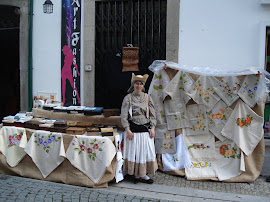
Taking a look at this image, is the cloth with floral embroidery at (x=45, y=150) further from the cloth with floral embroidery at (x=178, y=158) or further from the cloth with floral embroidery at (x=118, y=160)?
the cloth with floral embroidery at (x=178, y=158)

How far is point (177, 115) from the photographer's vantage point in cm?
498

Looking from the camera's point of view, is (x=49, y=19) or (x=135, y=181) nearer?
(x=135, y=181)

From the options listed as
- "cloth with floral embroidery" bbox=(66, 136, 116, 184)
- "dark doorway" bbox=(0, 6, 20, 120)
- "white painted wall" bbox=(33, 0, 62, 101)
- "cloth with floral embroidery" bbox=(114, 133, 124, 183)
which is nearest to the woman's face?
"cloth with floral embroidery" bbox=(114, 133, 124, 183)

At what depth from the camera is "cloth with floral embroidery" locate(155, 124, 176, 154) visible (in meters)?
4.98

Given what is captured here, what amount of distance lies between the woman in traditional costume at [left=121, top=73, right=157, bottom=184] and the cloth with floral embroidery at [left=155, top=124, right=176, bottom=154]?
0.36 meters

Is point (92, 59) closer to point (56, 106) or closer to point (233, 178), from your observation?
point (56, 106)

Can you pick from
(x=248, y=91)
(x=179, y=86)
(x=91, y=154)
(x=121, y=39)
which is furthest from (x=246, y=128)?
(x=121, y=39)

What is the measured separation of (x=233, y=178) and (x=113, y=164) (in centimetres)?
194

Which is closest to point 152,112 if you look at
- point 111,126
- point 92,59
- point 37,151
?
point 111,126

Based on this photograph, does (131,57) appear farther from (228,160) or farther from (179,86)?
(228,160)

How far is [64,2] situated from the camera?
6.55m

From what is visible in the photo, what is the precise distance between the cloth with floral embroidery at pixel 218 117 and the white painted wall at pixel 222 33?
104cm

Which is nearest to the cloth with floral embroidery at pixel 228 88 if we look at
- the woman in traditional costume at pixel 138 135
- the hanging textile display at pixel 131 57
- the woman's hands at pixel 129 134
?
the woman in traditional costume at pixel 138 135

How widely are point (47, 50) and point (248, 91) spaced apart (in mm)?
4456
